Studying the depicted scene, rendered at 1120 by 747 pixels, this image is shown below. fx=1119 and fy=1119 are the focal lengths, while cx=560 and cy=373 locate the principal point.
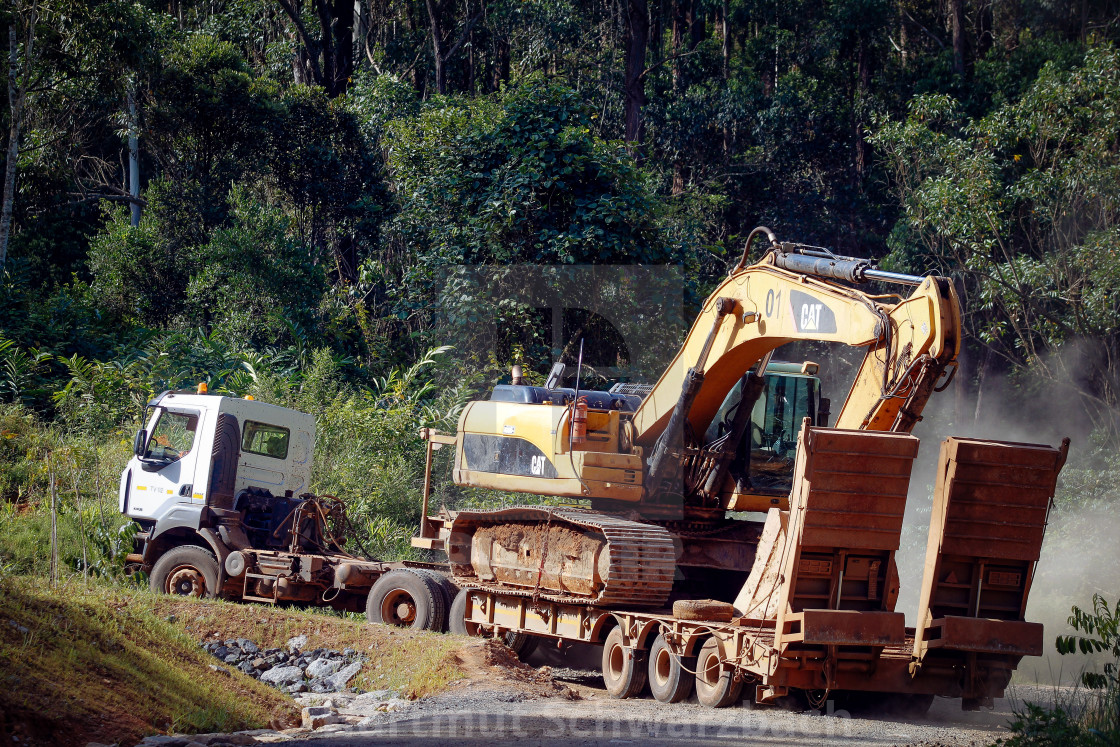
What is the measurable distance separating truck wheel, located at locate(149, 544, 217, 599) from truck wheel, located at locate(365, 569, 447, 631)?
2.32m

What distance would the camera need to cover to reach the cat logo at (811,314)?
9926mm

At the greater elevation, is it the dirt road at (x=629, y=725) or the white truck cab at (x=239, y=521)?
the white truck cab at (x=239, y=521)

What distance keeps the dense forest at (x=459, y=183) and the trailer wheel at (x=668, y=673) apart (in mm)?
9037

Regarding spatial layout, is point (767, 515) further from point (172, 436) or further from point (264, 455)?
point (172, 436)

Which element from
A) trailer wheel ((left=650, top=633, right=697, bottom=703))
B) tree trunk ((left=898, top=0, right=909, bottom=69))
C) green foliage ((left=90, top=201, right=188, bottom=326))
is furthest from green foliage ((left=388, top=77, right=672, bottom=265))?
tree trunk ((left=898, top=0, right=909, bottom=69))

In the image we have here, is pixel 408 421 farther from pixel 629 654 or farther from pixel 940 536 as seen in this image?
pixel 940 536

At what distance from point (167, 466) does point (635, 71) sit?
831 inches

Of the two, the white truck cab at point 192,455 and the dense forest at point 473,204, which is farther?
the dense forest at point 473,204

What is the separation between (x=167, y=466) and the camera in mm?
14812

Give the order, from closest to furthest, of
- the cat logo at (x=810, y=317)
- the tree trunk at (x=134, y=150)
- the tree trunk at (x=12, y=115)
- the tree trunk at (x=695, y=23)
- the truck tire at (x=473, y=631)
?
the cat logo at (x=810, y=317) → the truck tire at (x=473, y=631) → the tree trunk at (x=12, y=115) → the tree trunk at (x=134, y=150) → the tree trunk at (x=695, y=23)

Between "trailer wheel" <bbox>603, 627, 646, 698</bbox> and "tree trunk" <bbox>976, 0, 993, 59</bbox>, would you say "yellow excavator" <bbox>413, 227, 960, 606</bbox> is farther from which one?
"tree trunk" <bbox>976, 0, 993, 59</bbox>

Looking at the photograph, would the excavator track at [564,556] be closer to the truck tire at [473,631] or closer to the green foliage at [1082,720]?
the truck tire at [473,631]

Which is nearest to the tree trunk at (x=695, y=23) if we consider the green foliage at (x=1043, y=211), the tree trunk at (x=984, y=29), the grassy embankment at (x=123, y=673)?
the tree trunk at (x=984, y=29)

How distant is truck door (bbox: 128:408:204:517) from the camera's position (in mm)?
14633
